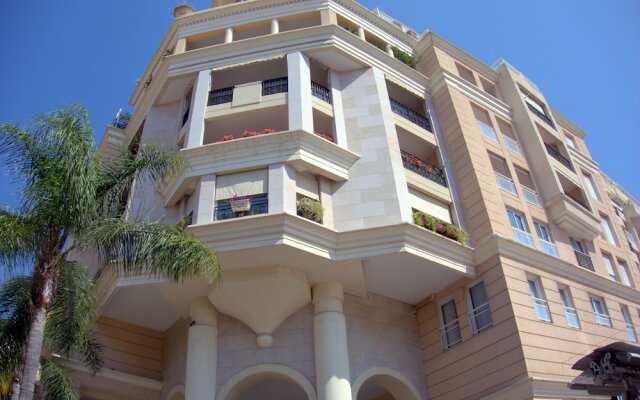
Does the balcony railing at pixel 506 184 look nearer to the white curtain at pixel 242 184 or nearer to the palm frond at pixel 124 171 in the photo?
the white curtain at pixel 242 184

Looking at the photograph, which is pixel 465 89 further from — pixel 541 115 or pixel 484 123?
pixel 541 115

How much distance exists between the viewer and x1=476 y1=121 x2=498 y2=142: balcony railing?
2283 centimetres

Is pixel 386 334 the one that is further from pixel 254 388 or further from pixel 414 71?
pixel 414 71

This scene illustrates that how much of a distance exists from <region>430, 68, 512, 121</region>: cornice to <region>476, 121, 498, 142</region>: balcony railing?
122cm

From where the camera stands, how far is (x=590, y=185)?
93.2 ft

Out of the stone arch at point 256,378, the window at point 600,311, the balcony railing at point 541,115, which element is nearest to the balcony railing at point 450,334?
the stone arch at point 256,378

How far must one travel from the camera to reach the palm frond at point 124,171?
12867mm

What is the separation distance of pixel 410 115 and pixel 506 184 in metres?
4.72

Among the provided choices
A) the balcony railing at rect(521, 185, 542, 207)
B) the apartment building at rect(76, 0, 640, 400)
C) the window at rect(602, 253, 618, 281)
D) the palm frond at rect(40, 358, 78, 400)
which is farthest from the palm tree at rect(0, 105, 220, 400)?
the window at rect(602, 253, 618, 281)

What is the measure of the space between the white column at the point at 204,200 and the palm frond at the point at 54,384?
18.1 feet

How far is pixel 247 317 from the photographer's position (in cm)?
1700

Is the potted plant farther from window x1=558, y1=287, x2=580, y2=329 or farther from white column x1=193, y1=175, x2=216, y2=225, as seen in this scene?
window x1=558, y1=287, x2=580, y2=329

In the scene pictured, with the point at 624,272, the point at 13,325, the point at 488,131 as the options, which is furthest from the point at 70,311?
the point at 624,272

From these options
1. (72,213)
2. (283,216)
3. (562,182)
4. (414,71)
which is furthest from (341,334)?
(562,182)
